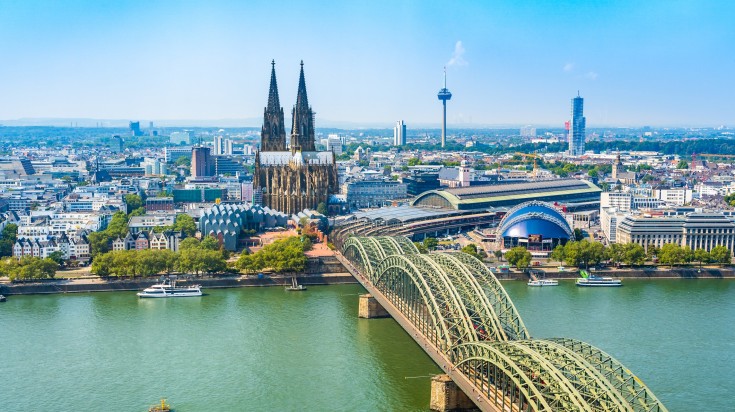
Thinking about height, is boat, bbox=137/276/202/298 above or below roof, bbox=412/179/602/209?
below

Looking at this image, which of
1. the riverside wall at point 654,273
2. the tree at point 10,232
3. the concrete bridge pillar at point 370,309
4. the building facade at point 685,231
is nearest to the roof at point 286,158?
the tree at point 10,232

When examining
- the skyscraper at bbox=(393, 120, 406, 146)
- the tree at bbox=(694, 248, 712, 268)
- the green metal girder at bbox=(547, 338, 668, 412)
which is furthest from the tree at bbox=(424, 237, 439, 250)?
the skyscraper at bbox=(393, 120, 406, 146)

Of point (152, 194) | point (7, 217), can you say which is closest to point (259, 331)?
point (7, 217)

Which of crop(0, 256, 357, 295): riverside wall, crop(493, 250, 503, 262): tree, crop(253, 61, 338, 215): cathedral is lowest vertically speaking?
crop(0, 256, 357, 295): riverside wall

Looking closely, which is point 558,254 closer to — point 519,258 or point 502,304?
point 519,258

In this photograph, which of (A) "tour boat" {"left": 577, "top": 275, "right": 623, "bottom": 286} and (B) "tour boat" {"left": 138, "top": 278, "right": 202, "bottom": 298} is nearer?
(B) "tour boat" {"left": 138, "top": 278, "right": 202, "bottom": 298}

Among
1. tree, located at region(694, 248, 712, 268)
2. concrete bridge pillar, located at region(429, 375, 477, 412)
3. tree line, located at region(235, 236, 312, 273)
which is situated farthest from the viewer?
tree, located at region(694, 248, 712, 268)

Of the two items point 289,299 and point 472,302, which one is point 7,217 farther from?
point 472,302

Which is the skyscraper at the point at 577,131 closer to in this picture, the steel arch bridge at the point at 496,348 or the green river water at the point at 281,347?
the green river water at the point at 281,347

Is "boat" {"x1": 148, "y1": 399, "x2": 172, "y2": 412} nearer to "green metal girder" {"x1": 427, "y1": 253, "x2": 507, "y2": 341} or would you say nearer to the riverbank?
"green metal girder" {"x1": 427, "y1": 253, "x2": 507, "y2": 341}
